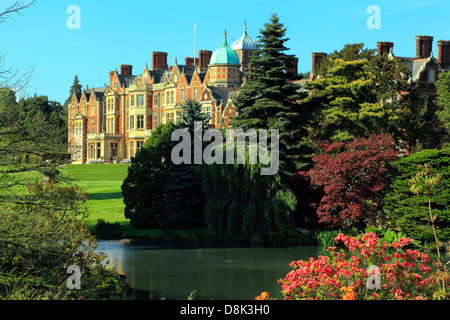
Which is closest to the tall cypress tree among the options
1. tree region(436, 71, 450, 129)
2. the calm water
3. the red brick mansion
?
the calm water

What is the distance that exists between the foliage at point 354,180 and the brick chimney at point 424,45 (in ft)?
90.7

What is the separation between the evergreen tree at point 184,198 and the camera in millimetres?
35062

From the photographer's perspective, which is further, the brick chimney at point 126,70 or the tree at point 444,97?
the brick chimney at point 126,70

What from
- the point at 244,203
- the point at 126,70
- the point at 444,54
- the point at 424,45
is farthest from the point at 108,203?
the point at 126,70

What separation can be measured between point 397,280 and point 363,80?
74.8 ft

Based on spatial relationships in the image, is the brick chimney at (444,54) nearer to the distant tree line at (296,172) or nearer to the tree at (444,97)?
the tree at (444,97)

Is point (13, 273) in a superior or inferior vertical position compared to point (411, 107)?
inferior

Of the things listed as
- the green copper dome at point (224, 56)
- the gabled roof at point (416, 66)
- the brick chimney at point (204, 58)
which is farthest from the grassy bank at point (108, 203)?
the gabled roof at point (416, 66)

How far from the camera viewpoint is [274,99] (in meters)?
35.1

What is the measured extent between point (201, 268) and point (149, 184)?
1193cm

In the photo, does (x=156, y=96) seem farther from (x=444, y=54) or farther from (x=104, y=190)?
(x=444, y=54)

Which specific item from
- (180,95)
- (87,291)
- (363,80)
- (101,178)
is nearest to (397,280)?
(87,291)
